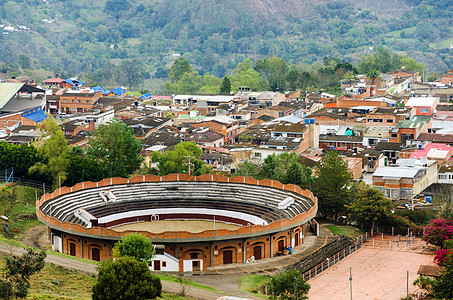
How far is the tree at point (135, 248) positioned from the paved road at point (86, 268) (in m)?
1.91

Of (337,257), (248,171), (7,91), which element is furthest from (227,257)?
(7,91)

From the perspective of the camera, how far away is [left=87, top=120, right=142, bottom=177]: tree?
68.3 metres

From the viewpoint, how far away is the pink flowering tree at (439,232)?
51.4m

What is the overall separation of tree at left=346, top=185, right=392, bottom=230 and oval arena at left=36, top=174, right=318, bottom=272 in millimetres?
3430

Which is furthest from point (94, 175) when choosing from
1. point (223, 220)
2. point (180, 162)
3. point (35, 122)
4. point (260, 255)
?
point (35, 122)

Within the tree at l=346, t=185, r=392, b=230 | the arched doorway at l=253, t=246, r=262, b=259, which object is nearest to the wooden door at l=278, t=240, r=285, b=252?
the arched doorway at l=253, t=246, r=262, b=259

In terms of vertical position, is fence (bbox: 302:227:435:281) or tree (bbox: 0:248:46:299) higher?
tree (bbox: 0:248:46:299)

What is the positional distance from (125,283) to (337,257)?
67.2 ft

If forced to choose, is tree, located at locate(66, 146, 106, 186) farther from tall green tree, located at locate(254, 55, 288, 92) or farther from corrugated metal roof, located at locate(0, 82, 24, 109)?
tall green tree, located at locate(254, 55, 288, 92)

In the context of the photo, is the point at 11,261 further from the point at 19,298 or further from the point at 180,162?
the point at 180,162

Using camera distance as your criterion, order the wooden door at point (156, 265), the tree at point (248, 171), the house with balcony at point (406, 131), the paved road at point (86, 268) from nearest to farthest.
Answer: the paved road at point (86, 268), the wooden door at point (156, 265), the tree at point (248, 171), the house with balcony at point (406, 131)

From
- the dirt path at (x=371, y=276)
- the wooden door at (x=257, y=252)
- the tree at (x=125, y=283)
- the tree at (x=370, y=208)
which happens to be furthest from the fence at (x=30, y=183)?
the tree at (x=125, y=283)

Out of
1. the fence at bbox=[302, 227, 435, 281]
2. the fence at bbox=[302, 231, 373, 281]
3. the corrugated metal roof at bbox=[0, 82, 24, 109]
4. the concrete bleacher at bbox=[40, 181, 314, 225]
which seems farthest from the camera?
the corrugated metal roof at bbox=[0, 82, 24, 109]

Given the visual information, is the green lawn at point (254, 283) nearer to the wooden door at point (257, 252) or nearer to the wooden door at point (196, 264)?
the wooden door at point (196, 264)
